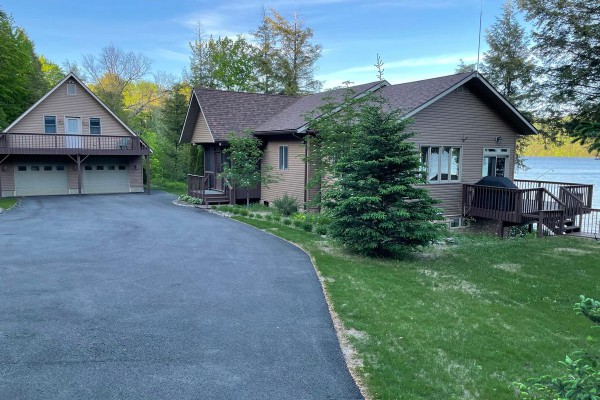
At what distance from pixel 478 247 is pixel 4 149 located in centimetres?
2324

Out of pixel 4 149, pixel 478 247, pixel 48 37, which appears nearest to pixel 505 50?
pixel 478 247

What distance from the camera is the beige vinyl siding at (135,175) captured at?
2814 centimetres

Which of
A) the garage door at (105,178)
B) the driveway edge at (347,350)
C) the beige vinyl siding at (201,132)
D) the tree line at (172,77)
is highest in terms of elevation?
the tree line at (172,77)

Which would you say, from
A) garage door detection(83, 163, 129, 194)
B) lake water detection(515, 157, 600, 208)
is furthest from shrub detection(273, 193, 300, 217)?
garage door detection(83, 163, 129, 194)

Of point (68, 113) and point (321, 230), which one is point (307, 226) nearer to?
point (321, 230)

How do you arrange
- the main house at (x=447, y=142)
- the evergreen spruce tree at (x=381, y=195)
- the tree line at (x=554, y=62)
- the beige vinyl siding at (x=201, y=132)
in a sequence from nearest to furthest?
the evergreen spruce tree at (x=381, y=195)
the tree line at (x=554, y=62)
the main house at (x=447, y=142)
the beige vinyl siding at (x=201, y=132)

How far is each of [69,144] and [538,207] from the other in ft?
78.5

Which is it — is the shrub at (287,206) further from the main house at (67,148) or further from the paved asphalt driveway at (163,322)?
the main house at (67,148)

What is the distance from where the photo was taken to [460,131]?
1748 cm

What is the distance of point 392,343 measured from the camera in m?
5.62

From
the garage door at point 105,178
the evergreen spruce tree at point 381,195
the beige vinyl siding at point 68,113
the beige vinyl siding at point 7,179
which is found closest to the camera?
the evergreen spruce tree at point 381,195

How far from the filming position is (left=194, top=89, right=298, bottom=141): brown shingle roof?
73.4ft

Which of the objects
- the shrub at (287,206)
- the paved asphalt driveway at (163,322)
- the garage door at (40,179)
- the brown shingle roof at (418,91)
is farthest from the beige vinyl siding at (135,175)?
the brown shingle roof at (418,91)

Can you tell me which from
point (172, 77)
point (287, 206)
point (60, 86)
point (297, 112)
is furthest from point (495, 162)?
point (172, 77)
